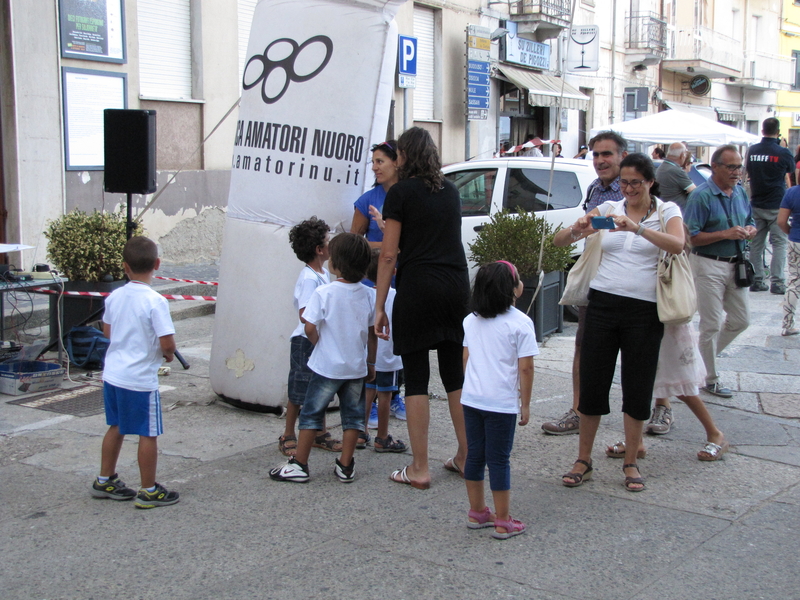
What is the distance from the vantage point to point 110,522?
161 inches

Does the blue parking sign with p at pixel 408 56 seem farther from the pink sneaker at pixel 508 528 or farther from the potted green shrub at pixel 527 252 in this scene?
the pink sneaker at pixel 508 528

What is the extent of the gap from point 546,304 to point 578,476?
4358 mm

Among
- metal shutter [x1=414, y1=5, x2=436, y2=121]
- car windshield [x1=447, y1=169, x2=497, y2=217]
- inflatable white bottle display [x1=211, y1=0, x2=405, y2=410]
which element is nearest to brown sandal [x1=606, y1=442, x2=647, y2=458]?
inflatable white bottle display [x1=211, y1=0, x2=405, y2=410]

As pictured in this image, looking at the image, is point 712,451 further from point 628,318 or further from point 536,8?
point 536,8

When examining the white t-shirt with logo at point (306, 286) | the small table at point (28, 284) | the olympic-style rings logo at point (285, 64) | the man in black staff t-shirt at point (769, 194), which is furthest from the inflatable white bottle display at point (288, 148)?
the man in black staff t-shirt at point (769, 194)

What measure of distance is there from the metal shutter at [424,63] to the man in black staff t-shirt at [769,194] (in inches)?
343

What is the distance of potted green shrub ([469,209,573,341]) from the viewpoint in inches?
331

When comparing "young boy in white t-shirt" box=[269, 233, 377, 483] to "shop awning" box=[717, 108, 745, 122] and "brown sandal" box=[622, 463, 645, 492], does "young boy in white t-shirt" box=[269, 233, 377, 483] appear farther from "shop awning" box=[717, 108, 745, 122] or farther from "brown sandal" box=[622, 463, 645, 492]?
"shop awning" box=[717, 108, 745, 122]

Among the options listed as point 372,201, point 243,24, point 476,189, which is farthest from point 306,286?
point 243,24

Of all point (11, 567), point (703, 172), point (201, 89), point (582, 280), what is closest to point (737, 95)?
point (703, 172)

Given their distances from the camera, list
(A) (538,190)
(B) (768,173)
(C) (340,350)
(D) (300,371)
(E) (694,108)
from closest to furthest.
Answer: (C) (340,350), (D) (300,371), (A) (538,190), (B) (768,173), (E) (694,108)

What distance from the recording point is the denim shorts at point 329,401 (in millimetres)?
4578

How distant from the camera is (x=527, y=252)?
8406mm

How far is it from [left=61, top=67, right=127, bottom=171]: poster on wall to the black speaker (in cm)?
372
